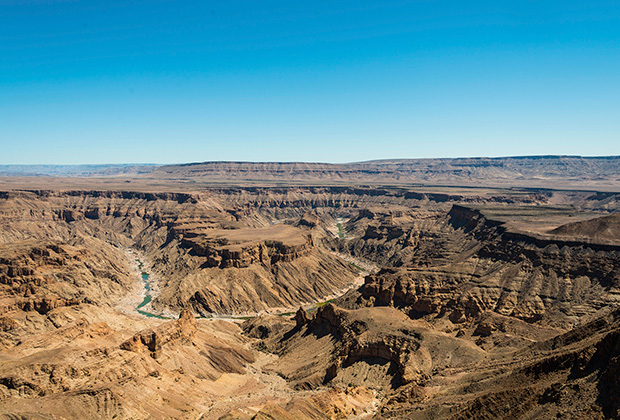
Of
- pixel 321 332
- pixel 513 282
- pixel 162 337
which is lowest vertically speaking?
pixel 321 332

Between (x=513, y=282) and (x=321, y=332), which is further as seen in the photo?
(x=513, y=282)

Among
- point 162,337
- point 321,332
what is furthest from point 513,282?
point 162,337

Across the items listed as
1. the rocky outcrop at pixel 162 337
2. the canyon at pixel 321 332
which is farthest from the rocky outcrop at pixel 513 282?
the rocky outcrop at pixel 162 337

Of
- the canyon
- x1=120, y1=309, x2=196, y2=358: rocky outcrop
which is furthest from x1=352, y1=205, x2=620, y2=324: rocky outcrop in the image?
x1=120, y1=309, x2=196, y2=358: rocky outcrop

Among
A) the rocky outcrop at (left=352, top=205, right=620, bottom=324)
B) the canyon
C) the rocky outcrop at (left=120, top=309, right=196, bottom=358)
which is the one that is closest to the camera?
the canyon

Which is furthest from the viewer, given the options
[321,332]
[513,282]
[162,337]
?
[513,282]

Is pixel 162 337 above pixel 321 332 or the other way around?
above

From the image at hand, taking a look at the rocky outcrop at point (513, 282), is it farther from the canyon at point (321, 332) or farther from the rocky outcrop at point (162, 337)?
the rocky outcrop at point (162, 337)

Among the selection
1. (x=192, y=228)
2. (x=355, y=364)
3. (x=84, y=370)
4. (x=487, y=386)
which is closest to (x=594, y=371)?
(x=487, y=386)

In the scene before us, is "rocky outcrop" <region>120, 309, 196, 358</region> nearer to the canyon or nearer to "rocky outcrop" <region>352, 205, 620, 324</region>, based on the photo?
the canyon

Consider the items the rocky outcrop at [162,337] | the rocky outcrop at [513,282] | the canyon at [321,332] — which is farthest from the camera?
the rocky outcrop at [513,282]

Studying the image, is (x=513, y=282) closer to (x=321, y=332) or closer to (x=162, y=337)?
(x=321, y=332)

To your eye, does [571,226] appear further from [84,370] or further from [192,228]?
[192,228]
